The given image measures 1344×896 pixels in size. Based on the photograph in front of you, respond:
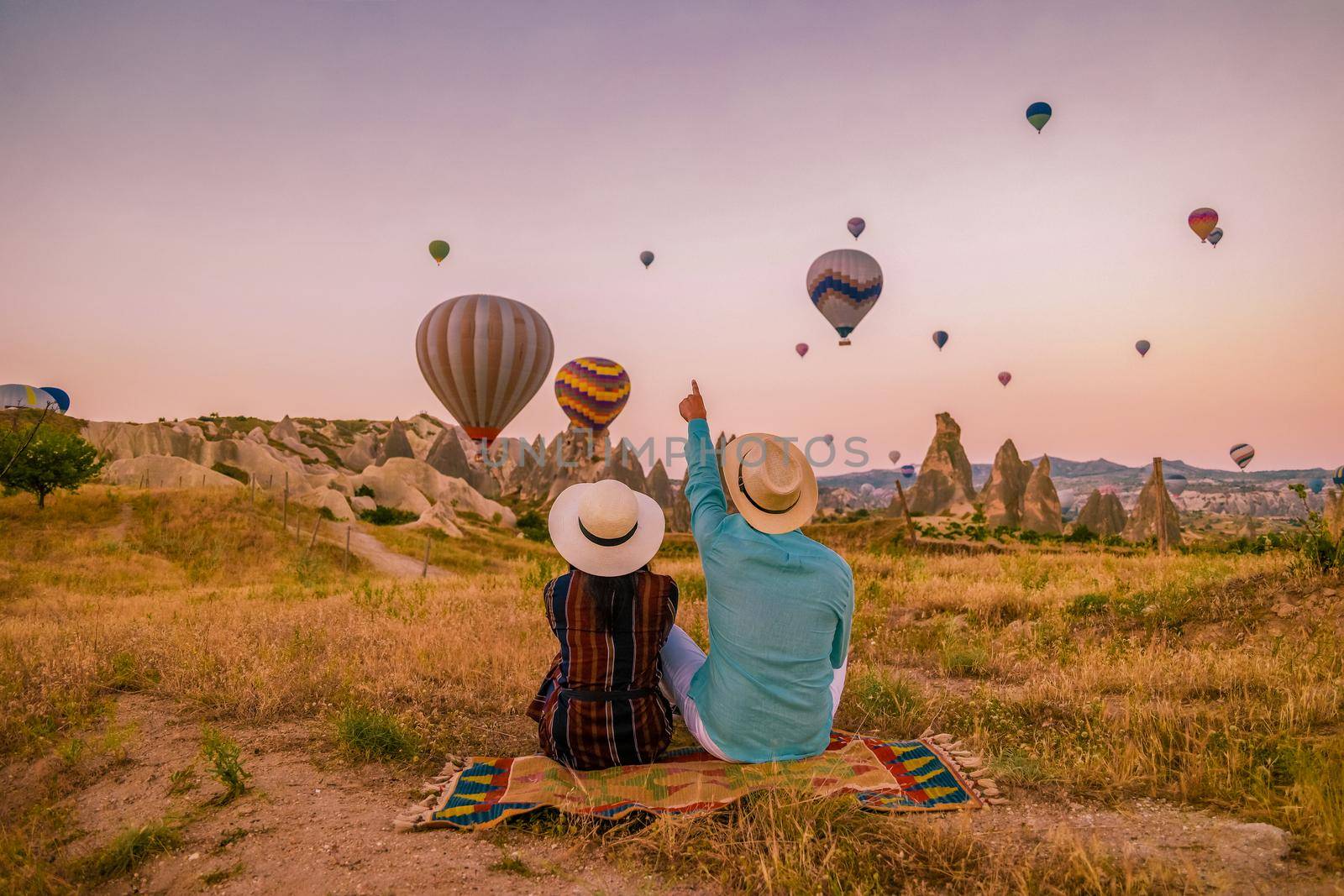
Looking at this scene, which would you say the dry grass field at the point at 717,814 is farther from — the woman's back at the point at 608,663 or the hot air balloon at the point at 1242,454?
the hot air balloon at the point at 1242,454

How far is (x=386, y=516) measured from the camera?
52.8 meters

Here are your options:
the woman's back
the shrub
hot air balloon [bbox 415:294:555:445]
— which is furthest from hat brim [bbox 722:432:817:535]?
the shrub

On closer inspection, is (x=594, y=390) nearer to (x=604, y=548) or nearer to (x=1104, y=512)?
(x=604, y=548)

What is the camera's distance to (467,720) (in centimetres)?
573

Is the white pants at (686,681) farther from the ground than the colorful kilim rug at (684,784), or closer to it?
farther from the ground

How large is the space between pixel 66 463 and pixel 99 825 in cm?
3055

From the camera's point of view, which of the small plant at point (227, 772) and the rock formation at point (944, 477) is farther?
the rock formation at point (944, 477)

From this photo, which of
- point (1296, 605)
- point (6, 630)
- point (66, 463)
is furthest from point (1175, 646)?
point (66, 463)

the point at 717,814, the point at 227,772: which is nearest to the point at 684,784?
the point at 717,814

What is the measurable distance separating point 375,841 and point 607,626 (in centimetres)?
153

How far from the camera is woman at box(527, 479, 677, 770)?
4.22 m

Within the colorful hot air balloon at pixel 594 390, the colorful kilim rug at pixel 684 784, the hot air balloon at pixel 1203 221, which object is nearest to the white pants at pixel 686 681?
the colorful kilim rug at pixel 684 784

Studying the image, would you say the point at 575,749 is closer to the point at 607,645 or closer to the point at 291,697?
the point at 607,645

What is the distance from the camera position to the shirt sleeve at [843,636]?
13.5 ft
